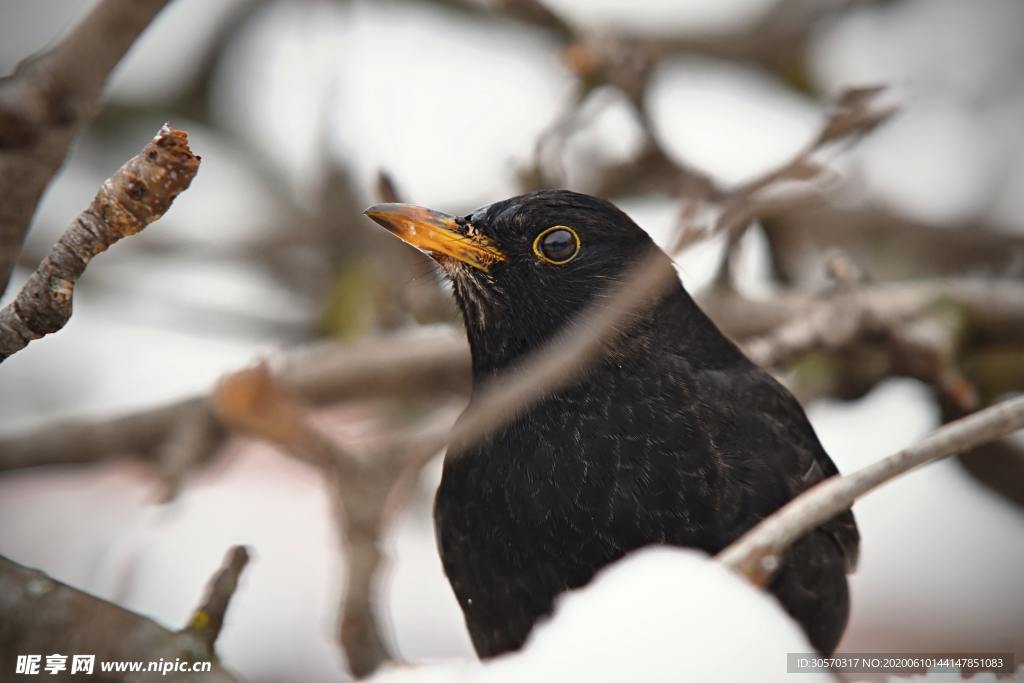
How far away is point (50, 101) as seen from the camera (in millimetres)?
2564

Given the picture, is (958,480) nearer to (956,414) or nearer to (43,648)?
(956,414)

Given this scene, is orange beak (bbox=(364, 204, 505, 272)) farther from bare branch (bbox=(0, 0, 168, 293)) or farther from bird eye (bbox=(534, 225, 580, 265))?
bare branch (bbox=(0, 0, 168, 293))

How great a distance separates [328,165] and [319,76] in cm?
58

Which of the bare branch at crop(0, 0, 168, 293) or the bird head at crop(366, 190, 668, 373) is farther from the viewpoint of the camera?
the bird head at crop(366, 190, 668, 373)

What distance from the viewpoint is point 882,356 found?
5.04m

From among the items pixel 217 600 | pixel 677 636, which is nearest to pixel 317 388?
pixel 217 600

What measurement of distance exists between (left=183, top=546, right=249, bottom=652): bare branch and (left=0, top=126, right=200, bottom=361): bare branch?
2.47ft

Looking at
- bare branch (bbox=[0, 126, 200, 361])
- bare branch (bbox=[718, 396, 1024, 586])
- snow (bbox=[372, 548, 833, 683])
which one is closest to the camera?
bare branch (bbox=[0, 126, 200, 361])

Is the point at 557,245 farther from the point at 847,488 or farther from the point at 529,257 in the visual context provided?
the point at 847,488

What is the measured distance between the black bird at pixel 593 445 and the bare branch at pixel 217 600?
75cm

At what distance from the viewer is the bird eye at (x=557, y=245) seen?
11.4 feet

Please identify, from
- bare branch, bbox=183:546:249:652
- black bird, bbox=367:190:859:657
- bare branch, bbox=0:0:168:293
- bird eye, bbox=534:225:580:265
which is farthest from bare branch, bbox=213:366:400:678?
bare branch, bbox=0:0:168:293

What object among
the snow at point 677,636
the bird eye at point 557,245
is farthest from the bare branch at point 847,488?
the bird eye at point 557,245

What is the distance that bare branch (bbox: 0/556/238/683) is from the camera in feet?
7.91
